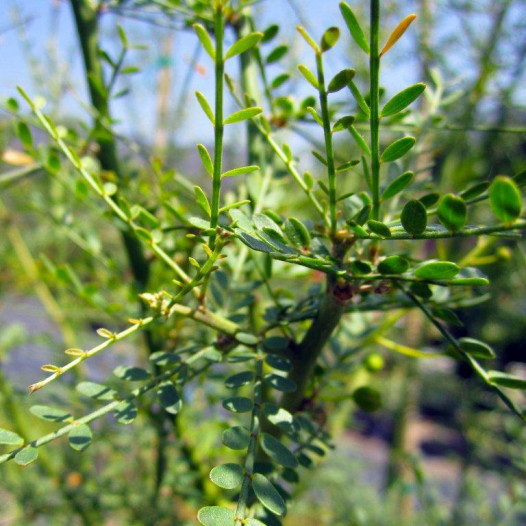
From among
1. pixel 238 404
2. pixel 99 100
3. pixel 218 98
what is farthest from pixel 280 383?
pixel 99 100

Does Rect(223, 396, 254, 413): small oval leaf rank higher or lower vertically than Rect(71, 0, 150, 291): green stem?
lower

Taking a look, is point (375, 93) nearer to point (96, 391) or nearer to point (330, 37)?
point (330, 37)

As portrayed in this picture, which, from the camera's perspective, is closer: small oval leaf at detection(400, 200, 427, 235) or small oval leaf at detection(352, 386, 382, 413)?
small oval leaf at detection(400, 200, 427, 235)

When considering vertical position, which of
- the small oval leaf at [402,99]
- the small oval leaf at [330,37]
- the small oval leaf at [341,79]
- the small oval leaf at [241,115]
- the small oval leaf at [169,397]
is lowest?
the small oval leaf at [169,397]

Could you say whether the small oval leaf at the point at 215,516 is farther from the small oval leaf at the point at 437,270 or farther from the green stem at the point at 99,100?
the green stem at the point at 99,100

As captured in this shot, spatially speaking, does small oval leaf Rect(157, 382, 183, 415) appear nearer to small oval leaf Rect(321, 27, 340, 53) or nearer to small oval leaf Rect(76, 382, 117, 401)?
small oval leaf Rect(76, 382, 117, 401)

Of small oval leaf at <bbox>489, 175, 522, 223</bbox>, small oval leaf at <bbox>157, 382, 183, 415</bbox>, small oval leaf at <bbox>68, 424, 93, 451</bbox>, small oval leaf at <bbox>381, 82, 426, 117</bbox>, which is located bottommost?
small oval leaf at <bbox>157, 382, 183, 415</bbox>

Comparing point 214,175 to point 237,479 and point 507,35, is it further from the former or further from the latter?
point 507,35

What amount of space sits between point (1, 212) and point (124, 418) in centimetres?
68

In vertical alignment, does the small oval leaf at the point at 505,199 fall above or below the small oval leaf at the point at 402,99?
below

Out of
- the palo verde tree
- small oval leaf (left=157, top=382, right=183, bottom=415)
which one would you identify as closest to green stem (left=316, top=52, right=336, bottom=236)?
the palo verde tree

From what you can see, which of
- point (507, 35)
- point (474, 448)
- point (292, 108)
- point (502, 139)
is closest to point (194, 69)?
point (292, 108)

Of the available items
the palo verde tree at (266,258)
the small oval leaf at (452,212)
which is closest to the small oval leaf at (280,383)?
the palo verde tree at (266,258)

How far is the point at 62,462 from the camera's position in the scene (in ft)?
2.33
